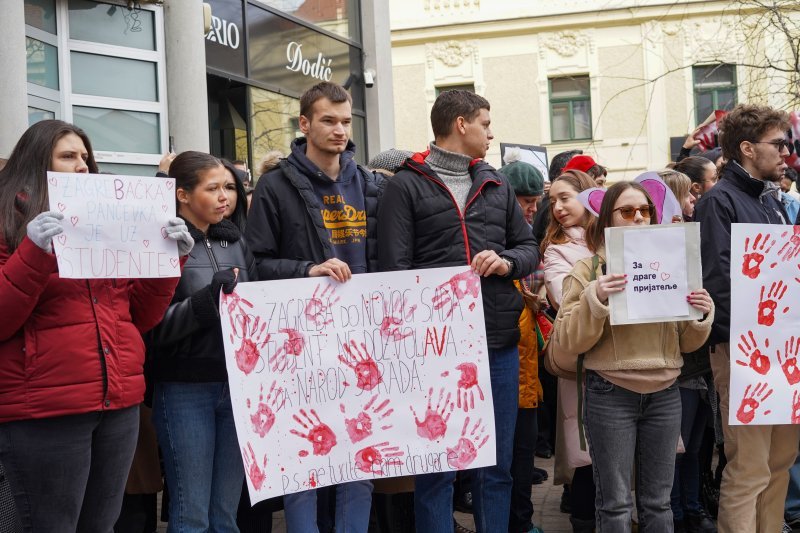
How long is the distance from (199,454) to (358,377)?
2.57ft

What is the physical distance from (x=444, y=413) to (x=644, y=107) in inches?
892

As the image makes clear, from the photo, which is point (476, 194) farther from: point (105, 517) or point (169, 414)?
point (105, 517)

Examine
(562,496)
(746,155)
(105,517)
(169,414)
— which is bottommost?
(562,496)

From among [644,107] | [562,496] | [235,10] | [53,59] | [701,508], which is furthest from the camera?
[644,107]

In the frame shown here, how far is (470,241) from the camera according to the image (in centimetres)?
443

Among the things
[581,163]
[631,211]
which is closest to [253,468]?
[631,211]

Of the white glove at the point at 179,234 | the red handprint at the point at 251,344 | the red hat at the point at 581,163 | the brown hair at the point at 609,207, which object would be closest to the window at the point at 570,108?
the red hat at the point at 581,163

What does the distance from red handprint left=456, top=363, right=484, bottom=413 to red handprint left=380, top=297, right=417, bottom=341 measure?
302mm

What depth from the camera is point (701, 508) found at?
545cm

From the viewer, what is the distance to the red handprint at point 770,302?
177 inches

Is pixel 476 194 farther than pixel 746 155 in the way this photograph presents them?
No

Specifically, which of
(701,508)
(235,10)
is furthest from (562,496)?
(235,10)

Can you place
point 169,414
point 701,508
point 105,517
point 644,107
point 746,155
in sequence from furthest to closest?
point 644,107 → point 701,508 → point 746,155 → point 169,414 → point 105,517

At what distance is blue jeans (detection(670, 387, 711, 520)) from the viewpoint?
17.2 feet
